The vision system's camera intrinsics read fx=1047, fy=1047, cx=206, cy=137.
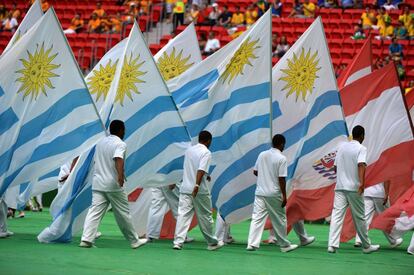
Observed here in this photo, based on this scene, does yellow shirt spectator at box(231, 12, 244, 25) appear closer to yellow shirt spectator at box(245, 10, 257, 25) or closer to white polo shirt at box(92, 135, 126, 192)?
yellow shirt spectator at box(245, 10, 257, 25)

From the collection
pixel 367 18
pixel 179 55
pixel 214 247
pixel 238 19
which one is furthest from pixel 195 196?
pixel 238 19

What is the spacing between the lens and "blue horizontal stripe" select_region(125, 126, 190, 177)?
14.5 m

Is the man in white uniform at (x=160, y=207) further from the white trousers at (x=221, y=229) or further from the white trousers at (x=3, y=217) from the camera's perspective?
the white trousers at (x=3, y=217)

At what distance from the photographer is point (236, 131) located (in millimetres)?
15227

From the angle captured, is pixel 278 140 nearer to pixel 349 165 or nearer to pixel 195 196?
pixel 349 165

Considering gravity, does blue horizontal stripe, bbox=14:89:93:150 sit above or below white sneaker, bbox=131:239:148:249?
above

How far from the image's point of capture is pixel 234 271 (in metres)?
11.6

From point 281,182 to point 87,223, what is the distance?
268cm

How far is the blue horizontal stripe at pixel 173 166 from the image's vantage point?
14727 mm

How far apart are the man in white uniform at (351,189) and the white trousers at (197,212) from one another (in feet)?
5.58

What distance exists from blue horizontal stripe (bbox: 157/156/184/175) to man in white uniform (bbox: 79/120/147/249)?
47.4 inches

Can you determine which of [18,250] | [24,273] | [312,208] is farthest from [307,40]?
[24,273]

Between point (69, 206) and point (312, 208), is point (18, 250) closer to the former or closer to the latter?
point (69, 206)

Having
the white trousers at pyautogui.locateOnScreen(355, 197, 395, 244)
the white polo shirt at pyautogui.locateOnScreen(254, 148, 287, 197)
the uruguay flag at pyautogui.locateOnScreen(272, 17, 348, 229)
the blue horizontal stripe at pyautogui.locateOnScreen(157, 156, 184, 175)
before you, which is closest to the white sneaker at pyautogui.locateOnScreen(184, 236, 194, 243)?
the blue horizontal stripe at pyautogui.locateOnScreen(157, 156, 184, 175)
